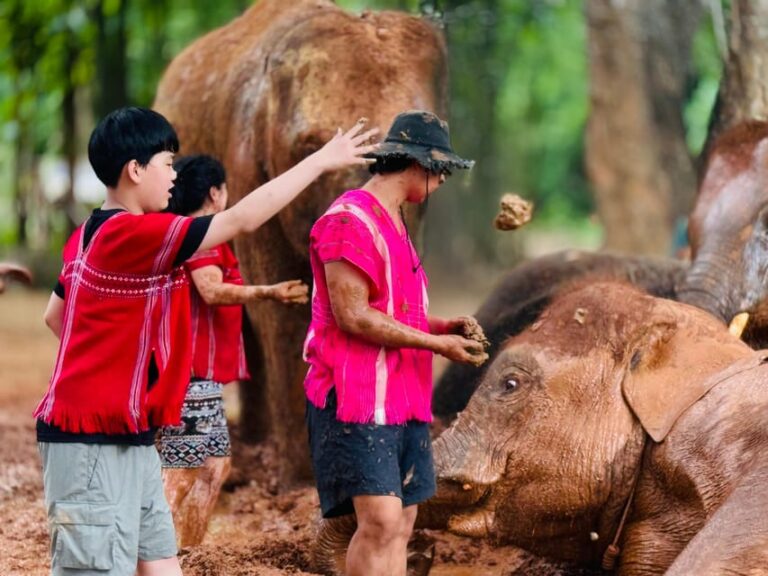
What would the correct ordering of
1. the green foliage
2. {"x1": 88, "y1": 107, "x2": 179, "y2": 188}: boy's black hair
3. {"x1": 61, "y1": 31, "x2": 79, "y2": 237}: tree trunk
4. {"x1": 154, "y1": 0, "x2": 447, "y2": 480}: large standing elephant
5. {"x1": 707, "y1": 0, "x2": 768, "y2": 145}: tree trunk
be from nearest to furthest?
{"x1": 88, "y1": 107, "x2": 179, "y2": 188}: boy's black hair → {"x1": 154, "y1": 0, "x2": 447, "y2": 480}: large standing elephant → {"x1": 707, "y1": 0, "x2": 768, "y2": 145}: tree trunk → {"x1": 61, "y1": 31, "x2": 79, "y2": 237}: tree trunk → the green foliage

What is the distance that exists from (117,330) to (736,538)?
1.91 metres

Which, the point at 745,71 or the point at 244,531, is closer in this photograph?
the point at 244,531

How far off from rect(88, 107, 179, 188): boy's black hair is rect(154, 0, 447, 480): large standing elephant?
2.41 metres

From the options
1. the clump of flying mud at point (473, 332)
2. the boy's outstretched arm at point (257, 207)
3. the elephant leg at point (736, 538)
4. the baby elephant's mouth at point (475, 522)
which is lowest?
the baby elephant's mouth at point (475, 522)

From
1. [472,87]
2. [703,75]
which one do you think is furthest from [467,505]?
[703,75]

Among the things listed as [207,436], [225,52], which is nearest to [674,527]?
[207,436]

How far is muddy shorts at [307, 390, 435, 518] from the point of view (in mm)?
4133

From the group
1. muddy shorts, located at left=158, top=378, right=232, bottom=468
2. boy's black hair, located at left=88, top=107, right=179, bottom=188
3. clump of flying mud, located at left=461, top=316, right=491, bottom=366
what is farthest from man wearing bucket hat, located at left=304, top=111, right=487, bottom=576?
muddy shorts, located at left=158, top=378, right=232, bottom=468

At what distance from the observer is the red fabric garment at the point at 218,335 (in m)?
5.59

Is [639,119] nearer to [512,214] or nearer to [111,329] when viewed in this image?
[512,214]

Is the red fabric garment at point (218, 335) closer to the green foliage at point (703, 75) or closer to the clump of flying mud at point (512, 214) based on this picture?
the clump of flying mud at point (512, 214)

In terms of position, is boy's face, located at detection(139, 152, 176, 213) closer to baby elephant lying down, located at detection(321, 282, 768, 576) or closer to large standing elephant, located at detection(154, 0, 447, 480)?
baby elephant lying down, located at detection(321, 282, 768, 576)

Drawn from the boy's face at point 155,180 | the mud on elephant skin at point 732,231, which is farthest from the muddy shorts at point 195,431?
the mud on elephant skin at point 732,231

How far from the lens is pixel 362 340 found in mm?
4148
